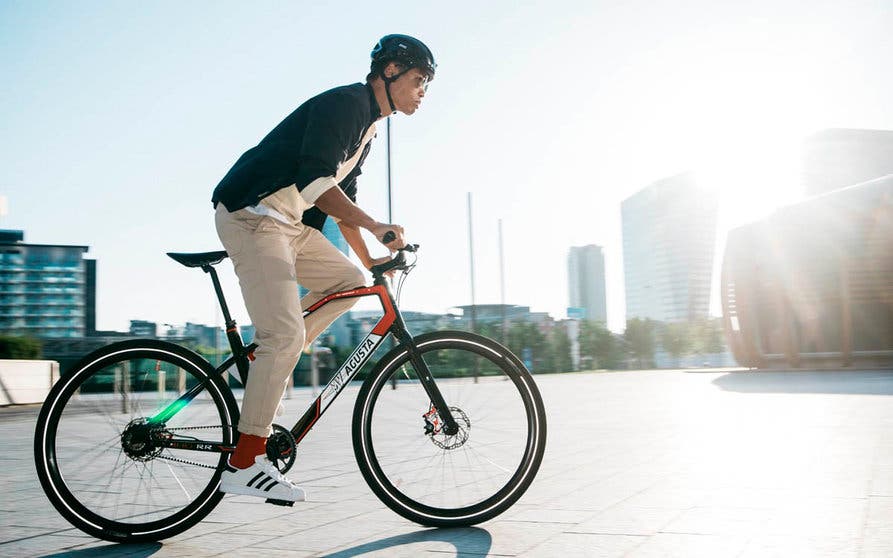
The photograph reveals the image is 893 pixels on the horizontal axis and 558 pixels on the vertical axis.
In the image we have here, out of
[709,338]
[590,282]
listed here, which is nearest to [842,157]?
[590,282]

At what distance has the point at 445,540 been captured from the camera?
129 inches

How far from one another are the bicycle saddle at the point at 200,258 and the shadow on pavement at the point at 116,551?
1.19 metres

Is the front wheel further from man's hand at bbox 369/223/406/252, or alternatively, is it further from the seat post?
the seat post

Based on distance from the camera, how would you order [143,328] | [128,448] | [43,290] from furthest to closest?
[43,290]
[143,328]
[128,448]

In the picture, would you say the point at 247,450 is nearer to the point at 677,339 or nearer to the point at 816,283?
the point at 816,283

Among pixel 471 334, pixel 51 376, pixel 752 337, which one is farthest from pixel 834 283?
pixel 471 334

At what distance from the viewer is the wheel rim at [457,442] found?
139 inches

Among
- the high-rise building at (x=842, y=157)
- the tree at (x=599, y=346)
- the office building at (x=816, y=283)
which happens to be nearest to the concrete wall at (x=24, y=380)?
the office building at (x=816, y=283)

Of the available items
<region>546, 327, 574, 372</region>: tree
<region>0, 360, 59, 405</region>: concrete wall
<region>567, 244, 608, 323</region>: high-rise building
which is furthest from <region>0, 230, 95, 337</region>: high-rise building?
<region>0, 360, 59, 405</region>: concrete wall

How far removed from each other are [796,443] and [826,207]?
24170mm

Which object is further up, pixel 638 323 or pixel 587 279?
pixel 587 279

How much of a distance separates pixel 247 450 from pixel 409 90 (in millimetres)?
1688

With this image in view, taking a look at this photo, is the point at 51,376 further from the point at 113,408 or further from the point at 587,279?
the point at 587,279

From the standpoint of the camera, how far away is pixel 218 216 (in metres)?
3.56
